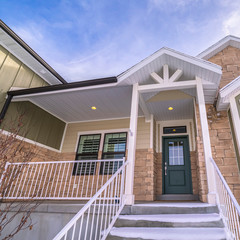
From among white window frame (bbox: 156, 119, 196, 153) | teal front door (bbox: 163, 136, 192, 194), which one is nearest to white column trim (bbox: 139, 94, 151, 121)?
white window frame (bbox: 156, 119, 196, 153)

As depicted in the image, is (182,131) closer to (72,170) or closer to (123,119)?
(123,119)

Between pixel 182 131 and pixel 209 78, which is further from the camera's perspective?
pixel 182 131

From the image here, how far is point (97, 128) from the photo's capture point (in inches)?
272

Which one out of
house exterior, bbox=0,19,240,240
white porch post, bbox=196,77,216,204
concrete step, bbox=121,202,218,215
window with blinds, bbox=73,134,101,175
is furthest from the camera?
window with blinds, bbox=73,134,101,175

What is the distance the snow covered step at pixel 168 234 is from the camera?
2162 mm

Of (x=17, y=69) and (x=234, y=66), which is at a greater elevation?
(x=234, y=66)

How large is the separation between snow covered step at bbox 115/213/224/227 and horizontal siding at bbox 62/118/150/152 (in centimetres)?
347

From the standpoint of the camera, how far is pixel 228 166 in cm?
414

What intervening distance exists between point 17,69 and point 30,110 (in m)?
1.39

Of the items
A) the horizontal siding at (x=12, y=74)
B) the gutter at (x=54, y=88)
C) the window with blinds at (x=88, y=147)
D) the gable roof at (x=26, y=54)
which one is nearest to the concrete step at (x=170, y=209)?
the gutter at (x=54, y=88)

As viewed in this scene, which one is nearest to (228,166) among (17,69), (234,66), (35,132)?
(234,66)

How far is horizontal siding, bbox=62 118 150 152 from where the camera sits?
243 inches

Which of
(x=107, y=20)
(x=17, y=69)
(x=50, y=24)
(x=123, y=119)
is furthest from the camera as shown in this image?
(x=107, y=20)

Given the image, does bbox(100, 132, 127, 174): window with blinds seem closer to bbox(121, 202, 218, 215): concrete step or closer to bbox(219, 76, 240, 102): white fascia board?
bbox(121, 202, 218, 215): concrete step
